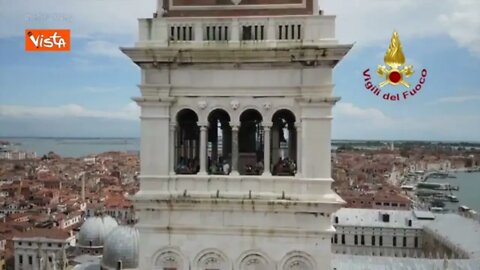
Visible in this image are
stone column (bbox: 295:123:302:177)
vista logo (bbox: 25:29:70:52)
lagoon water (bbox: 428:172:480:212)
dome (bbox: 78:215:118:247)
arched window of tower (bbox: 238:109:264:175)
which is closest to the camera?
stone column (bbox: 295:123:302:177)

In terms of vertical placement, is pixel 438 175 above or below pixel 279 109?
below

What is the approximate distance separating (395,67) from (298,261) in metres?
3.73

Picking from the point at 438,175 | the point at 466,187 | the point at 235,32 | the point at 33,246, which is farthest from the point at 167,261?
the point at 438,175

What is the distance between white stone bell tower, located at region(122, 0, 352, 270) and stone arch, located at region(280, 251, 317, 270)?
0.02m

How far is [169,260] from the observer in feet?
29.2

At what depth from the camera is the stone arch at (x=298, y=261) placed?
8.66 metres

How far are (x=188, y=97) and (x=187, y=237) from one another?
2.21 metres

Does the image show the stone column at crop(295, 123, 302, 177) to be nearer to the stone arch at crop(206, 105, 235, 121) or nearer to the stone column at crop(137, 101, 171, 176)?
the stone arch at crop(206, 105, 235, 121)

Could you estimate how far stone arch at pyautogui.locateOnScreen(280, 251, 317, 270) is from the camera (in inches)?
341

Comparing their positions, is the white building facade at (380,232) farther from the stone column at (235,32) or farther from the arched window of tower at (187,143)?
the stone column at (235,32)

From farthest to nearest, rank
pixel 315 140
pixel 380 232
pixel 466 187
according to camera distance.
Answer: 1. pixel 466 187
2. pixel 380 232
3. pixel 315 140

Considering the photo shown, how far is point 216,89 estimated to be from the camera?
886 centimetres

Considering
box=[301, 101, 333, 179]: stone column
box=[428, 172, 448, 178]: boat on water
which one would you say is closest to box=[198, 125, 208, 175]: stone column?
box=[301, 101, 333, 179]: stone column

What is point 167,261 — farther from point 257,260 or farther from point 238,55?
point 238,55
